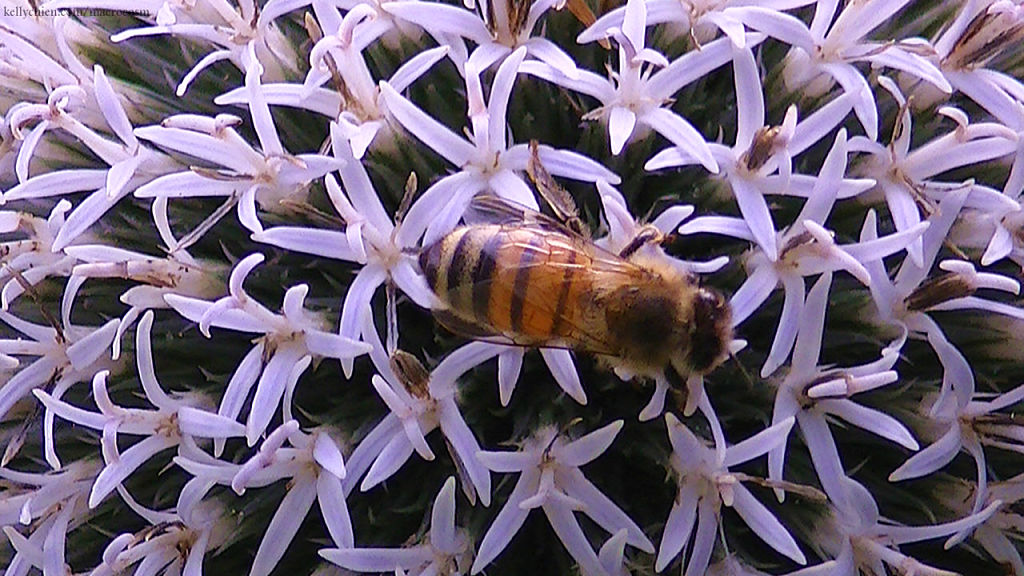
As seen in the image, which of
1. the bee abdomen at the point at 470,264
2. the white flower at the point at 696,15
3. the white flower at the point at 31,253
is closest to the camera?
the bee abdomen at the point at 470,264

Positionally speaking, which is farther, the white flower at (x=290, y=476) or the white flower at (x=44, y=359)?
the white flower at (x=44, y=359)

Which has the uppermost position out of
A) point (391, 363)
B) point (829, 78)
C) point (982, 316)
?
point (829, 78)

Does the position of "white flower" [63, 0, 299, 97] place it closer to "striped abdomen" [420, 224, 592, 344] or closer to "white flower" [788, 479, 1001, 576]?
"striped abdomen" [420, 224, 592, 344]

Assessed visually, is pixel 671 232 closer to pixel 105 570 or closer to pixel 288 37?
pixel 288 37

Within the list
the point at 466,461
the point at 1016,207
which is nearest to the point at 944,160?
the point at 1016,207

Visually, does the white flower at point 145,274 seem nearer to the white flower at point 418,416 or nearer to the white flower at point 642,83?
the white flower at point 418,416

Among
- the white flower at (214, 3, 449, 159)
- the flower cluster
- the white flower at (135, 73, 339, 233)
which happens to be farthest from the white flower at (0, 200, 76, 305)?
the white flower at (214, 3, 449, 159)

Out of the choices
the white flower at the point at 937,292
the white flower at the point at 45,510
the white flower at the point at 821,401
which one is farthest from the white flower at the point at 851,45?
the white flower at the point at 45,510
